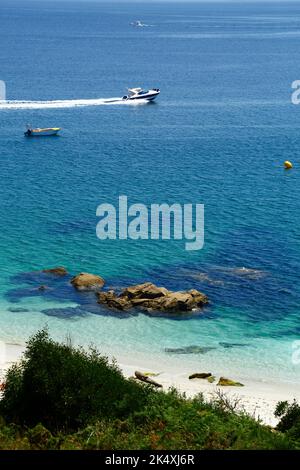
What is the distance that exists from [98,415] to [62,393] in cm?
176

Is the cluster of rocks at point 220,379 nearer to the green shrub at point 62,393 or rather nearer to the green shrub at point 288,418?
the green shrub at point 288,418

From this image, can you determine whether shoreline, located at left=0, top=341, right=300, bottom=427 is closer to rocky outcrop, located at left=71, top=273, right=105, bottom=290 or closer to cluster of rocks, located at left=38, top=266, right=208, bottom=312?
cluster of rocks, located at left=38, top=266, right=208, bottom=312

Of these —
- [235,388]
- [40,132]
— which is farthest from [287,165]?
[235,388]

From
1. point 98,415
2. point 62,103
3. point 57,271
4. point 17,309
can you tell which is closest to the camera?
point 98,415

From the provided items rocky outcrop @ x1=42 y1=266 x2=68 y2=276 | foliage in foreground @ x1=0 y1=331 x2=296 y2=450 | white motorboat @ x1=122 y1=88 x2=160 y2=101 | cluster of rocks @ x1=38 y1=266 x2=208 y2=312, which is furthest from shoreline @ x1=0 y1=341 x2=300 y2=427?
white motorboat @ x1=122 y1=88 x2=160 y2=101

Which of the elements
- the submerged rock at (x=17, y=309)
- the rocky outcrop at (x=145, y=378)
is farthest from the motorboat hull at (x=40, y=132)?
the rocky outcrop at (x=145, y=378)

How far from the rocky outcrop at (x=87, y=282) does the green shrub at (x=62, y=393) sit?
22120 millimetres

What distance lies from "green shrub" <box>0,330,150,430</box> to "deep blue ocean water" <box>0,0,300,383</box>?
13.9 meters

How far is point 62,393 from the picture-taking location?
33500 millimetres

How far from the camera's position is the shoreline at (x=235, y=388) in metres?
41.6

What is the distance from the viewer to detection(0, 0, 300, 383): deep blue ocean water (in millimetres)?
52344

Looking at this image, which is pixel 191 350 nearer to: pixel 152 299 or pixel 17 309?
pixel 152 299
